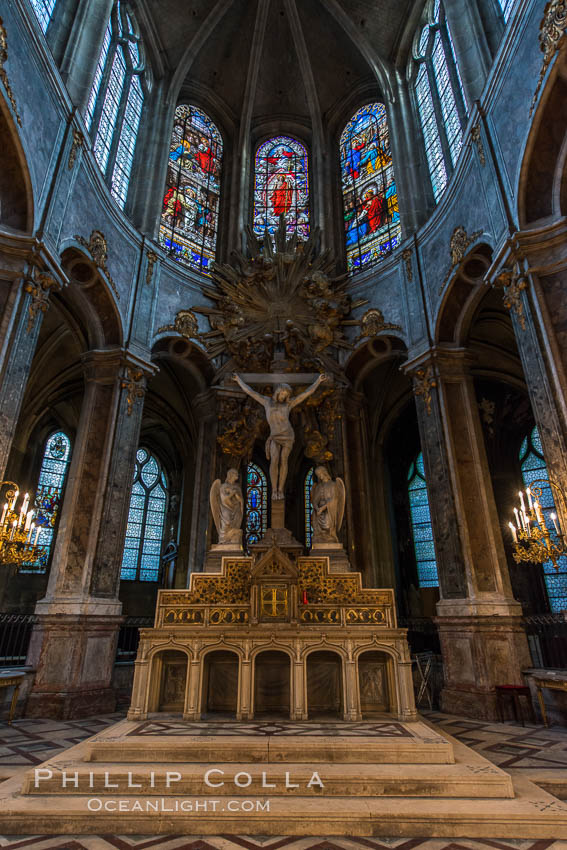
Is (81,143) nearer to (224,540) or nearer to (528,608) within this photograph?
(224,540)

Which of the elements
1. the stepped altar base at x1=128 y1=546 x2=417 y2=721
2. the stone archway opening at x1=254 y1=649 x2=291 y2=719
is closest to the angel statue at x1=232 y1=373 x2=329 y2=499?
the stepped altar base at x1=128 y1=546 x2=417 y2=721

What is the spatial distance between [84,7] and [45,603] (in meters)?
11.8

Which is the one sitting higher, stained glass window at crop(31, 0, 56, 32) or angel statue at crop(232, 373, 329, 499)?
stained glass window at crop(31, 0, 56, 32)

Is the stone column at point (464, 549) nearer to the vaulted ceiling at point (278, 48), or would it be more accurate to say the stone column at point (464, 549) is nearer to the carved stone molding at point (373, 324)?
the carved stone molding at point (373, 324)

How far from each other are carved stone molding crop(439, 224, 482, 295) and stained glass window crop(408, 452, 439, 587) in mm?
6944

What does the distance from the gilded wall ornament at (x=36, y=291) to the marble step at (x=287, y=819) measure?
6352 millimetres

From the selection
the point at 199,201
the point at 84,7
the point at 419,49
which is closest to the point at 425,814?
the point at 84,7

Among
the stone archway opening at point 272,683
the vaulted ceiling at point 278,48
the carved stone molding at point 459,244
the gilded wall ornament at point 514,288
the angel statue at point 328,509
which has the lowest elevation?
the stone archway opening at point 272,683

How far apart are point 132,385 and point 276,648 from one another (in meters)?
6.87

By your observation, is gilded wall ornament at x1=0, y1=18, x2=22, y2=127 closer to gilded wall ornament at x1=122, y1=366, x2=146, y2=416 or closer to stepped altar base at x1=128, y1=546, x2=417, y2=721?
gilded wall ornament at x1=122, y1=366, x2=146, y2=416

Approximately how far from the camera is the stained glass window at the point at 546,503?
44.0 feet

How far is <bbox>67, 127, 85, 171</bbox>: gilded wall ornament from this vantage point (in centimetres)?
916

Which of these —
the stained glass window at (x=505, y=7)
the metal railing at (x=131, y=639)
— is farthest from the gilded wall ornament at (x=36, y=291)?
the stained glass window at (x=505, y=7)

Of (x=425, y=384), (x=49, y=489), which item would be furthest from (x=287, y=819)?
(x=49, y=489)
